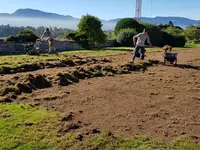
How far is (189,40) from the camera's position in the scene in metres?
41.3

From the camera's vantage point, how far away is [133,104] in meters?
7.44

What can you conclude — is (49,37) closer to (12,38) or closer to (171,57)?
(12,38)

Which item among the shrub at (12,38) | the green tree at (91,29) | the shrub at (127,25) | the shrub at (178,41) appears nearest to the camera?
the shrub at (12,38)

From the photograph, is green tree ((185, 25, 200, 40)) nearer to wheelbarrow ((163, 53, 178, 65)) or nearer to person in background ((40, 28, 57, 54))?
person in background ((40, 28, 57, 54))

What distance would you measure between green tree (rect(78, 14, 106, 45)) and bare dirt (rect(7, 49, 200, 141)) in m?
14.6

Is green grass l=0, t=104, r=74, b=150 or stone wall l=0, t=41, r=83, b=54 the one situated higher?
stone wall l=0, t=41, r=83, b=54

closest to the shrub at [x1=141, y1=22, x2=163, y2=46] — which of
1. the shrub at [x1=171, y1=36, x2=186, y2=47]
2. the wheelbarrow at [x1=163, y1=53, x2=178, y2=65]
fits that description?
the shrub at [x1=171, y1=36, x2=186, y2=47]

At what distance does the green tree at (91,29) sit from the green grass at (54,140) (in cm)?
1970

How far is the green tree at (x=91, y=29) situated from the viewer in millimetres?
25250

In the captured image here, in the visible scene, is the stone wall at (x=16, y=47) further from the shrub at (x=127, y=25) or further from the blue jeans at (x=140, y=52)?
the shrub at (x=127, y=25)

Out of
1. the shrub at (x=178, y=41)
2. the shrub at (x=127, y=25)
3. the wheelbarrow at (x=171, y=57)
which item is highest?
the shrub at (x=127, y=25)

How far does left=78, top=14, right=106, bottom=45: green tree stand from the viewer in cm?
2525

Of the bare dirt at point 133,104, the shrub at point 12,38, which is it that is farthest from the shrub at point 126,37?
the bare dirt at point 133,104

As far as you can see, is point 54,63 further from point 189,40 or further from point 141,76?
point 189,40
